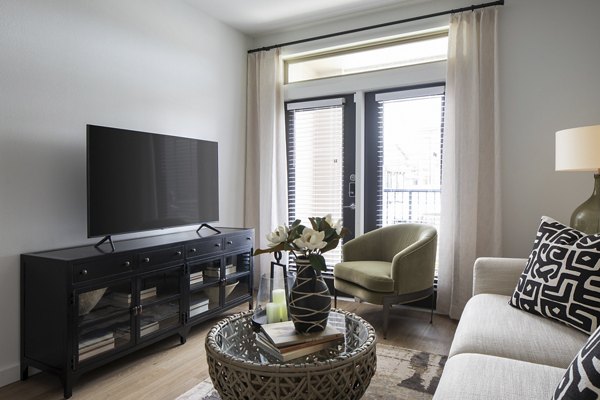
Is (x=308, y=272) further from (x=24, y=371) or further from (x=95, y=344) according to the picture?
(x=24, y=371)

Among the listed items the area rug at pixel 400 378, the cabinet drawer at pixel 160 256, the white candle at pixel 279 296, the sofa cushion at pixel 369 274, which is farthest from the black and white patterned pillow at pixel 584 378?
the cabinet drawer at pixel 160 256

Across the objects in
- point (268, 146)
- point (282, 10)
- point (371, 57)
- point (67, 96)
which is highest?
point (282, 10)

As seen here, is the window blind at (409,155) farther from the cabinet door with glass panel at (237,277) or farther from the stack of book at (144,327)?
the stack of book at (144,327)

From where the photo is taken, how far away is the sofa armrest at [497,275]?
2154mm

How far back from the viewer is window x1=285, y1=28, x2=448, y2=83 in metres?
3.51

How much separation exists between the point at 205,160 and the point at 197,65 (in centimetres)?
98

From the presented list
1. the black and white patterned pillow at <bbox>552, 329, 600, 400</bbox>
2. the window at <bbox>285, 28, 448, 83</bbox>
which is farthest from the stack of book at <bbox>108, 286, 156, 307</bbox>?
the window at <bbox>285, 28, 448, 83</bbox>

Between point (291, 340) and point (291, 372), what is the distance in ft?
0.65

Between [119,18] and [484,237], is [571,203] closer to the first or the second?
[484,237]

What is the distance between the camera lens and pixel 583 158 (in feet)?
7.23

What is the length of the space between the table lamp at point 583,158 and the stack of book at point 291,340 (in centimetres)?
174

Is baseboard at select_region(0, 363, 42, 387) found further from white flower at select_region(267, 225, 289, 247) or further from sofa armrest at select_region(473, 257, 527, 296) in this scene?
sofa armrest at select_region(473, 257, 527, 296)

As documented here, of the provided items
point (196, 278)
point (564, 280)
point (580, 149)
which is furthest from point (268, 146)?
point (564, 280)

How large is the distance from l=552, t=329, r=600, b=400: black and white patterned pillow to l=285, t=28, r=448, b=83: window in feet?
10.1
